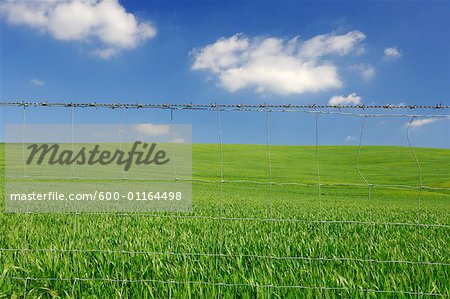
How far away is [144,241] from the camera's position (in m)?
5.80

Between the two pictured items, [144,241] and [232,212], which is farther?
[232,212]

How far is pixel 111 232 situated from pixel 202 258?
2.19 meters

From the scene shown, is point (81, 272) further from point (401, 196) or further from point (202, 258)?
point (401, 196)

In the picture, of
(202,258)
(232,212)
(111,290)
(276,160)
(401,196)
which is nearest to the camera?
(111,290)

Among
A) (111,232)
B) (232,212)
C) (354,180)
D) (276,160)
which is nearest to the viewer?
(111,232)

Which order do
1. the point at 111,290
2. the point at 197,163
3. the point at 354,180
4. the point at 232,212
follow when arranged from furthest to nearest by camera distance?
the point at 197,163
the point at 354,180
the point at 232,212
the point at 111,290

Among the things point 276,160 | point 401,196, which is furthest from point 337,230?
point 276,160

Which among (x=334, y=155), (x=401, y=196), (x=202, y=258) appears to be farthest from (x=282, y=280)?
(x=334, y=155)

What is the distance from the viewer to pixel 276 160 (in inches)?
1738

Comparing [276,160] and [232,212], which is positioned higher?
[276,160]

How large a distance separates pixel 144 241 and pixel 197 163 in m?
33.1

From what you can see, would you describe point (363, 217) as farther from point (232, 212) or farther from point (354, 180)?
point (354, 180)

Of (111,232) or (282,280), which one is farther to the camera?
(111,232)

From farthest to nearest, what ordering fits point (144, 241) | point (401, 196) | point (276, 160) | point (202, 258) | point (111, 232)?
point (276, 160)
point (401, 196)
point (111, 232)
point (144, 241)
point (202, 258)
